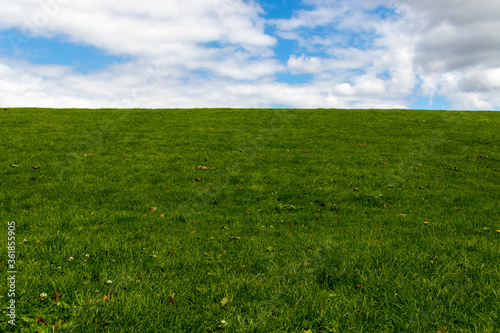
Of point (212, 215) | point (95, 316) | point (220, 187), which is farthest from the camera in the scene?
point (220, 187)

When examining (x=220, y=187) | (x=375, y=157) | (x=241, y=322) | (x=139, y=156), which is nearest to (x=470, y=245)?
(x=241, y=322)

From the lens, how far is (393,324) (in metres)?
4.05

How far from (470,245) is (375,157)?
35.0ft

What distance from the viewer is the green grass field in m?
4.16

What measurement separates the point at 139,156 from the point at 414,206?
1313 centimetres

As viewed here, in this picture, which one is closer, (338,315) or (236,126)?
(338,315)

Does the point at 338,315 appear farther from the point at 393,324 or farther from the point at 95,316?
the point at 95,316

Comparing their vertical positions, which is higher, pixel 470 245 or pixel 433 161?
pixel 433 161

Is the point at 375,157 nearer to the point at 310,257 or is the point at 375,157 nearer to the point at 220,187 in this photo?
the point at 220,187

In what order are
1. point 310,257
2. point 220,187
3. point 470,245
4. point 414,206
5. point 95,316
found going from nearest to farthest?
point 95,316
point 310,257
point 470,245
point 414,206
point 220,187

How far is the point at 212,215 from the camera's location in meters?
9.27

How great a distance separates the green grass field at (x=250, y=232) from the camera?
13.7ft

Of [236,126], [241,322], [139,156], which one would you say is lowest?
[241,322]

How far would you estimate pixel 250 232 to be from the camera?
7895 mm
